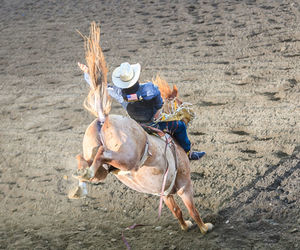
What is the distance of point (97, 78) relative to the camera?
2.73m

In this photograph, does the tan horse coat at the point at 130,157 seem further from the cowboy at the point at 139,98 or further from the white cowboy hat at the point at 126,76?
the white cowboy hat at the point at 126,76

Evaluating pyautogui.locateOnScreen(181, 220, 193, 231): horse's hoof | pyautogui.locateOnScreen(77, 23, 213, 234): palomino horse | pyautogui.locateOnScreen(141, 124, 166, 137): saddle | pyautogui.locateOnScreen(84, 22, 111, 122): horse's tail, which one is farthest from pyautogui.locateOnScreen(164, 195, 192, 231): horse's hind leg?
pyautogui.locateOnScreen(84, 22, 111, 122): horse's tail

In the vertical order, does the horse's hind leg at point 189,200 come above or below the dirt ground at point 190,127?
above

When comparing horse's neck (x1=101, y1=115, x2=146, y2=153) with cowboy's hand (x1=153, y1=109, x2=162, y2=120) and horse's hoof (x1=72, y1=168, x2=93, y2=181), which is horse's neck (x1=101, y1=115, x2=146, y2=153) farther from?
cowboy's hand (x1=153, y1=109, x2=162, y2=120)

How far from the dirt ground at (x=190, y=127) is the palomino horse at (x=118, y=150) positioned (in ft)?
3.13

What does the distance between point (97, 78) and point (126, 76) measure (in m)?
0.51

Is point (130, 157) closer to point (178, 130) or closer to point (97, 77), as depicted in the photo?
point (97, 77)

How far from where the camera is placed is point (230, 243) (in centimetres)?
359

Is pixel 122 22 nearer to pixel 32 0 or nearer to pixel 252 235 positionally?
pixel 32 0

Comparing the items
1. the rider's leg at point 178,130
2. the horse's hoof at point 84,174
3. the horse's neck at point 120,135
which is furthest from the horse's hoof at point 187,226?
the horse's hoof at point 84,174

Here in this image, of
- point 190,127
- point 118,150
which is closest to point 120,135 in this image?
point 118,150

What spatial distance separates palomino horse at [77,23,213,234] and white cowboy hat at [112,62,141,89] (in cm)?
38

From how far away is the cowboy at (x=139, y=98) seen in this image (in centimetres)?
323

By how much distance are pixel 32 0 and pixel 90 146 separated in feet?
39.0
